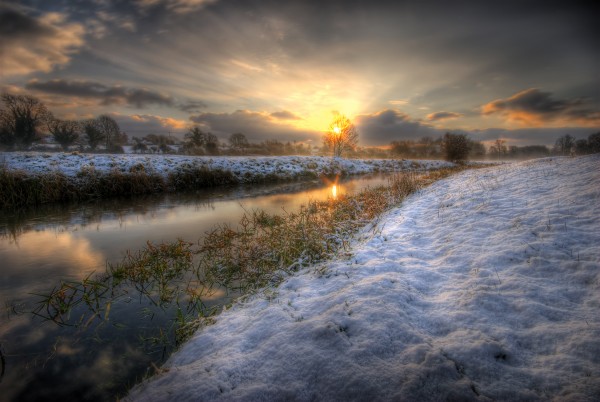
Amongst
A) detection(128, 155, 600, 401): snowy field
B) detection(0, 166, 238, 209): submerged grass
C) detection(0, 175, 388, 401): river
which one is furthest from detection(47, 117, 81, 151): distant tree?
detection(128, 155, 600, 401): snowy field

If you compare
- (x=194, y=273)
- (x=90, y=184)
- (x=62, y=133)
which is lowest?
(x=194, y=273)

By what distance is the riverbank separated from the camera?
11.3 m

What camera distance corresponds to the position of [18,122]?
1446 inches

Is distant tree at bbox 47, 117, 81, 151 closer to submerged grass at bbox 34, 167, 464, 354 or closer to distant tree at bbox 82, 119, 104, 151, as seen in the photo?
distant tree at bbox 82, 119, 104, 151

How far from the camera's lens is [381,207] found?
364 inches

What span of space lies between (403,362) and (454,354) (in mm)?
451

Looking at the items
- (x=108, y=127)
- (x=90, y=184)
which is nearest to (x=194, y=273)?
(x=90, y=184)

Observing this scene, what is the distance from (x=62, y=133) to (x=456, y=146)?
203 feet

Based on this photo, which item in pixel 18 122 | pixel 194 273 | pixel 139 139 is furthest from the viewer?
pixel 139 139

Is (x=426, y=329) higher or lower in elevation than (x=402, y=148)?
lower

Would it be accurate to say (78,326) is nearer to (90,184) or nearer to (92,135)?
(90,184)

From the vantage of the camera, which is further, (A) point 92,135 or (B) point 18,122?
(A) point 92,135

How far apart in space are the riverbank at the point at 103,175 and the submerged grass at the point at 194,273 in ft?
31.0

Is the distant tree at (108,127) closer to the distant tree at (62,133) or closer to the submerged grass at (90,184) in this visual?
the distant tree at (62,133)
